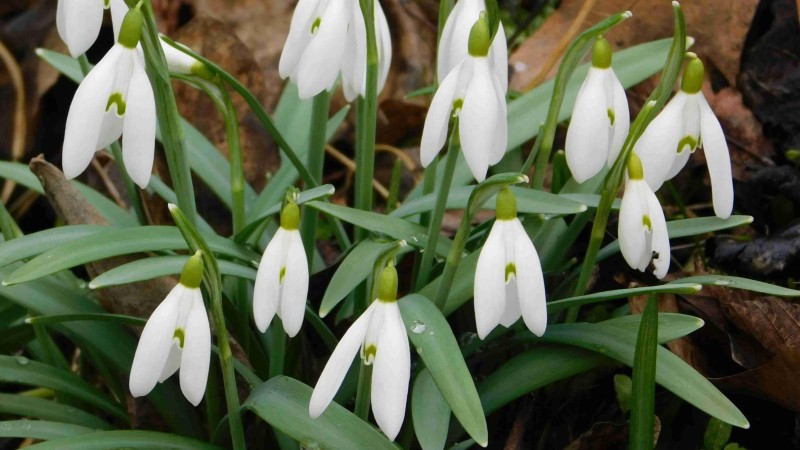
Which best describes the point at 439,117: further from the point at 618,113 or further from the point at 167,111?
the point at 167,111

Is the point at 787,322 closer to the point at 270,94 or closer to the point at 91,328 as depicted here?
the point at 91,328

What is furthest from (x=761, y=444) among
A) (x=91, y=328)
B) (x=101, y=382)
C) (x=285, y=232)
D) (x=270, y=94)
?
(x=270, y=94)

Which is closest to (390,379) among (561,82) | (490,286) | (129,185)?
(490,286)

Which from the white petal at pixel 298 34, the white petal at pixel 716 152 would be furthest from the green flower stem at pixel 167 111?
the white petal at pixel 716 152

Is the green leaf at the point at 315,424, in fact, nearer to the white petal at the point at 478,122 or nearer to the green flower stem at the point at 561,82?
the white petal at the point at 478,122

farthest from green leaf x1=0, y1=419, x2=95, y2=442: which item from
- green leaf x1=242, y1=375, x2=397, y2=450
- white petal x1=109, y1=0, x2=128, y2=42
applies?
white petal x1=109, y1=0, x2=128, y2=42
